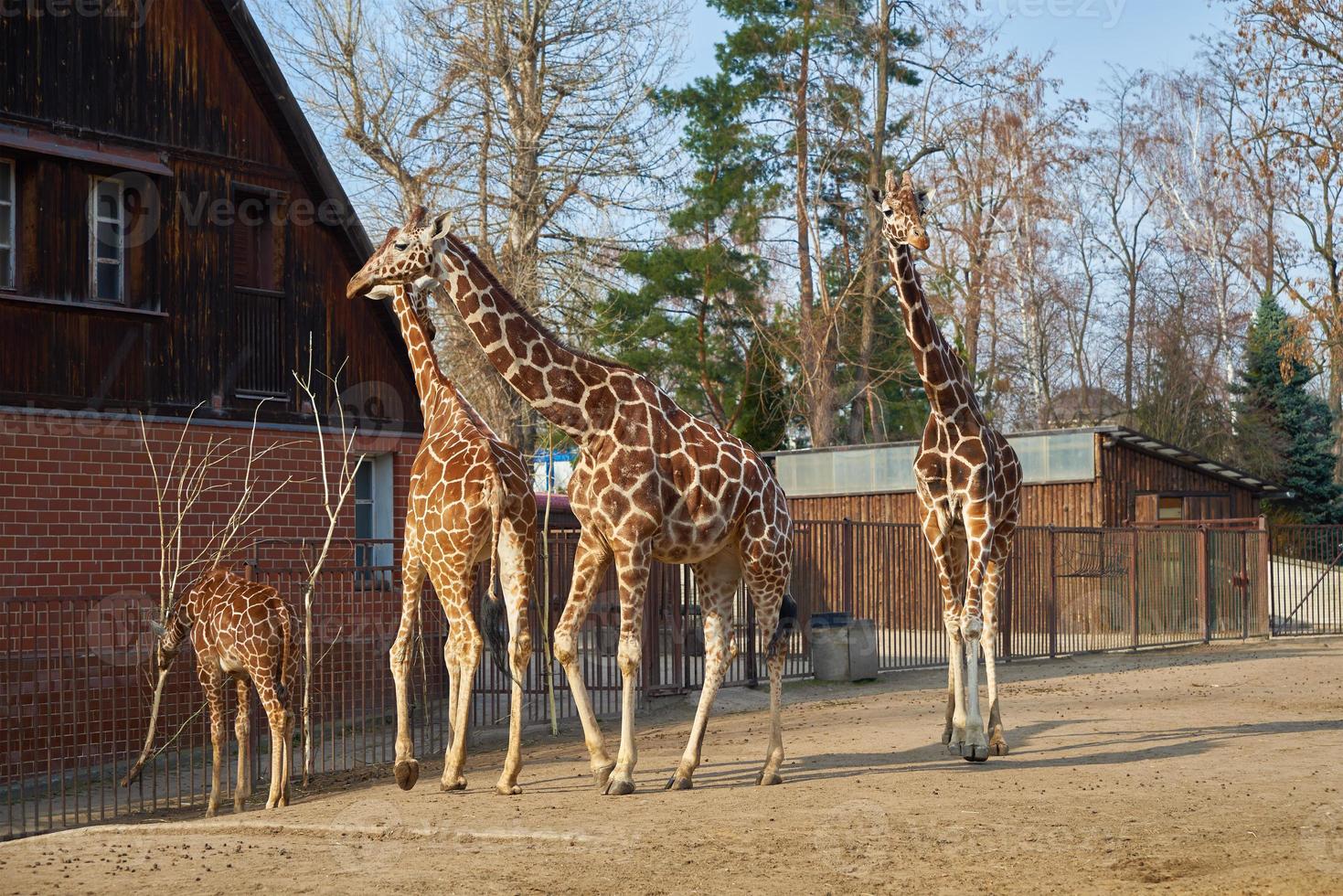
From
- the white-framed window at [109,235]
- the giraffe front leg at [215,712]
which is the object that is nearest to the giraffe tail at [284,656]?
the giraffe front leg at [215,712]

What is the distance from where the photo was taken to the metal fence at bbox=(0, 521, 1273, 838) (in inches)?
499

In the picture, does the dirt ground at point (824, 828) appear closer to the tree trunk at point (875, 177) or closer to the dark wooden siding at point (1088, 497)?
the dark wooden siding at point (1088, 497)

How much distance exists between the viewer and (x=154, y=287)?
1673 cm

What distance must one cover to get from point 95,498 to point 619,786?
348 inches

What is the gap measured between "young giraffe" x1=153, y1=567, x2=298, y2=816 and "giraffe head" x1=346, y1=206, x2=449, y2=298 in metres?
2.67

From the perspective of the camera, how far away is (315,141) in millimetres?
18469

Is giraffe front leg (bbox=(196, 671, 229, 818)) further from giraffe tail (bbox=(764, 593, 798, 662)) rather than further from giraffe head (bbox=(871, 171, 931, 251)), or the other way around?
giraffe head (bbox=(871, 171, 931, 251))

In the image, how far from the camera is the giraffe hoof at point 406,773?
32.7 ft

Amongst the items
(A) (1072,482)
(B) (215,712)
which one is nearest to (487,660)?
(B) (215,712)

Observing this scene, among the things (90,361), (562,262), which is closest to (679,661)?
(90,361)

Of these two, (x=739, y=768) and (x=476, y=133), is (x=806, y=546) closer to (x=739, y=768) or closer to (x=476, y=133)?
(x=739, y=768)

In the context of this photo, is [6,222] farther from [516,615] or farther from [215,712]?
[516,615]

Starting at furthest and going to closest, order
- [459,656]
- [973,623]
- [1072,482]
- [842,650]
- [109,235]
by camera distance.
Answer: [1072,482] → [842,650] → [109,235] → [973,623] → [459,656]

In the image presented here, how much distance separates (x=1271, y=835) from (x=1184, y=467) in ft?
90.1
